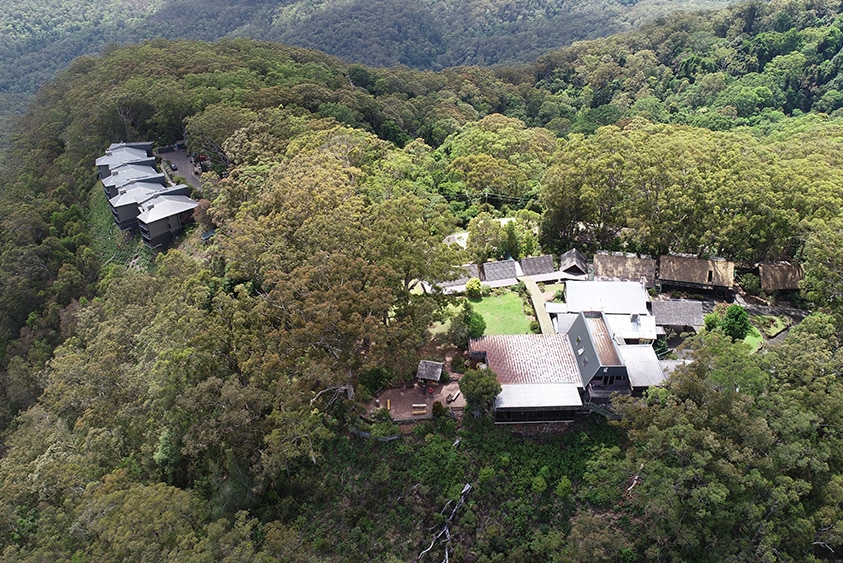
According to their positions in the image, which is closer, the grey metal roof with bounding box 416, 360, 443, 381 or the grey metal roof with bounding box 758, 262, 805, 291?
the grey metal roof with bounding box 416, 360, 443, 381

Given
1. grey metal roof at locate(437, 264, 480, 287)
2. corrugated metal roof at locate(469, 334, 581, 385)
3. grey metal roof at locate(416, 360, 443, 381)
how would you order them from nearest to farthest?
corrugated metal roof at locate(469, 334, 581, 385)
grey metal roof at locate(416, 360, 443, 381)
grey metal roof at locate(437, 264, 480, 287)

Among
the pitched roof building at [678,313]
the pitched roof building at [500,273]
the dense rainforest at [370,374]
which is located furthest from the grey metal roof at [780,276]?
the pitched roof building at [500,273]

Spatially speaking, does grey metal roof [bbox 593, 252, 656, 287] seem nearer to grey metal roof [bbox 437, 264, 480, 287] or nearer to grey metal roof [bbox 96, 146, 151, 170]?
grey metal roof [bbox 437, 264, 480, 287]

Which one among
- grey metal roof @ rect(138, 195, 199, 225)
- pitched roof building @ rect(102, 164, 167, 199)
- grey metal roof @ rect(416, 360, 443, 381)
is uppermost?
pitched roof building @ rect(102, 164, 167, 199)

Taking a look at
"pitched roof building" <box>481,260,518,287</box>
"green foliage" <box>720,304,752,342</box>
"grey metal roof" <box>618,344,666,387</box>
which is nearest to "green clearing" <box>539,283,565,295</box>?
"pitched roof building" <box>481,260,518,287</box>

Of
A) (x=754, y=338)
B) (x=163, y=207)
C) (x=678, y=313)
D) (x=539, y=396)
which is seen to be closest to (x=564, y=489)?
(x=539, y=396)

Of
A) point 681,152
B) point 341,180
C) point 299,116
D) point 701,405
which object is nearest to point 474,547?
point 701,405

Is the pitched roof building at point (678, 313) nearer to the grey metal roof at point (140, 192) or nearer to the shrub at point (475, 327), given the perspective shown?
the shrub at point (475, 327)
